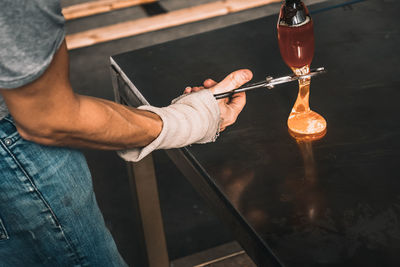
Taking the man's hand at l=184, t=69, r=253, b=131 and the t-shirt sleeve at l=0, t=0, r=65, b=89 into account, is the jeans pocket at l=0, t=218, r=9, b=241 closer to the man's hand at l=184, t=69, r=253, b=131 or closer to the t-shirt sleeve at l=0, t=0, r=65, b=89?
the t-shirt sleeve at l=0, t=0, r=65, b=89

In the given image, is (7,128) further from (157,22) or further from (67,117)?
(157,22)

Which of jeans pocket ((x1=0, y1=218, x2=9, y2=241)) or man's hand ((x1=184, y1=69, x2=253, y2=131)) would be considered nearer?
jeans pocket ((x1=0, y1=218, x2=9, y2=241))

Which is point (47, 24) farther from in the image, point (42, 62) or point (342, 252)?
point (342, 252)

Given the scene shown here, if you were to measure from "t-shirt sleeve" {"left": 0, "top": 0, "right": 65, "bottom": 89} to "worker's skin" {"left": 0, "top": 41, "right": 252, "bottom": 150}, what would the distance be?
0.02m

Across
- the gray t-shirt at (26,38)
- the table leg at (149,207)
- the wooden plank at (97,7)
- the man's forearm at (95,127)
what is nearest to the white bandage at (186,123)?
the man's forearm at (95,127)

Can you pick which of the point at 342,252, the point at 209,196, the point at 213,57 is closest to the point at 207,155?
the point at 209,196

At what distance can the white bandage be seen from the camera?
37.0 inches

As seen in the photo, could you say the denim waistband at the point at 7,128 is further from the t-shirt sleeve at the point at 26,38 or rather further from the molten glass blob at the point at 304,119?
the molten glass blob at the point at 304,119

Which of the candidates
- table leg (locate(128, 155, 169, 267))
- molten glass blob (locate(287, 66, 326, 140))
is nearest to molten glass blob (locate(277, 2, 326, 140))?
molten glass blob (locate(287, 66, 326, 140))

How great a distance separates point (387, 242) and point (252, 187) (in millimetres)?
227

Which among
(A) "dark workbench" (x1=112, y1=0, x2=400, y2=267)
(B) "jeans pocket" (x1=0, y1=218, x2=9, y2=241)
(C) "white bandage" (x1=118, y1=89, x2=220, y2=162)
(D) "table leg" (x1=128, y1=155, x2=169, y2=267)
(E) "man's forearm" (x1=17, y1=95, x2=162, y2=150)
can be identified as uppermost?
(E) "man's forearm" (x1=17, y1=95, x2=162, y2=150)

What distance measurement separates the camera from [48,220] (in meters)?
0.90

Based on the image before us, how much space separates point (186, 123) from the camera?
0.95m

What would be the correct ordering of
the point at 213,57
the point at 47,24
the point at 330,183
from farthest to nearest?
1. the point at 213,57
2. the point at 330,183
3. the point at 47,24
